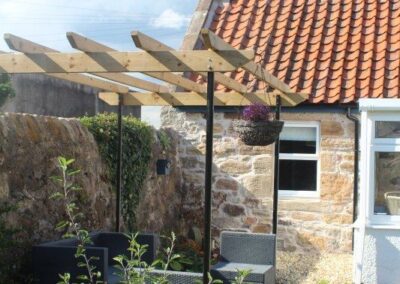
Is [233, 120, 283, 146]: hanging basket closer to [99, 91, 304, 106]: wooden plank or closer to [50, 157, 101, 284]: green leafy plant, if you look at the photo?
[99, 91, 304, 106]: wooden plank

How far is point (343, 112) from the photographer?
9.37 metres

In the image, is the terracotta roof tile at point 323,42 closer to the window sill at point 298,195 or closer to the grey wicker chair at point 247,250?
the window sill at point 298,195

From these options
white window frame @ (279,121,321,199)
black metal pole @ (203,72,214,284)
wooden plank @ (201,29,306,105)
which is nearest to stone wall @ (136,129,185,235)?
white window frame @ (279,121,321,199)

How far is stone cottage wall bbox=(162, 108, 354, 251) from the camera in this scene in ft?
31.1

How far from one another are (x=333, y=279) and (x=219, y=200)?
2603 millimetres

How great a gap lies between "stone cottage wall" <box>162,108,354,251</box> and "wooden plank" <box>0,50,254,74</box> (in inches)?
210

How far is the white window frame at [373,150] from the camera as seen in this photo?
7.71 metres

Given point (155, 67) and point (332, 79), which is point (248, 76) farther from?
point (155, 67)

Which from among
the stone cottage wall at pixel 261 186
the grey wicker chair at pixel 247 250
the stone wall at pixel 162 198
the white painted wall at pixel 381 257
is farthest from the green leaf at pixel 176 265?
the stone cottage wall at pixel 261 186

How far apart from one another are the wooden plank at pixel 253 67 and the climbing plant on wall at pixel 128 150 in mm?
1948

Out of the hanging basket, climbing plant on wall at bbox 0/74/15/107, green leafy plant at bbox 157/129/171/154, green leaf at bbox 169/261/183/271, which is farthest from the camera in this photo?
climbing plant on wall at bbox 0/74/15/107

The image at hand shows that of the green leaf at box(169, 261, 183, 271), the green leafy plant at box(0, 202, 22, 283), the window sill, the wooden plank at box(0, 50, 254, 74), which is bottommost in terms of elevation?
the green leaf at box(169, 261, 183, 271)

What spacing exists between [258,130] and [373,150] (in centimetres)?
204

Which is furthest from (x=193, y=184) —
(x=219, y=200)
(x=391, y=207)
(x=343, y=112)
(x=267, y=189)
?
(x=391, y=207)
